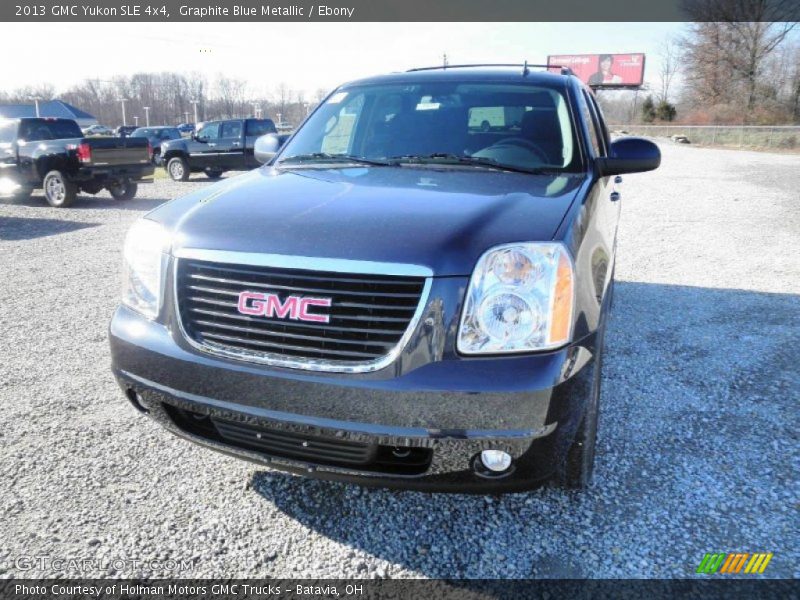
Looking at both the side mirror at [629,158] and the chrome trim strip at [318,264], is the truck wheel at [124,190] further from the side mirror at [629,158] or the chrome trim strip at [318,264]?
the chrome trim strip at [318,264]

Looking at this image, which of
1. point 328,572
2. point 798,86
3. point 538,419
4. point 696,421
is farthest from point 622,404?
point 798,86

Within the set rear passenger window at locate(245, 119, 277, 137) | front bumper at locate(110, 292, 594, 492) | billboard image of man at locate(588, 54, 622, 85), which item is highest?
billboard image of man at locate(588, 54, 622, 85)

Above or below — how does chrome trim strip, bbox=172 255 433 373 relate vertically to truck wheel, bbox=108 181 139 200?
above

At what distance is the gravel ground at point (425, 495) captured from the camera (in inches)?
89.0

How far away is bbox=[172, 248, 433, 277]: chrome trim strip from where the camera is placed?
194 cm

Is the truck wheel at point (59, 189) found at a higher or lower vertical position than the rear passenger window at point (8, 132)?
lower

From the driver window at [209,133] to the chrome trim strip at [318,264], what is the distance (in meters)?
17.9

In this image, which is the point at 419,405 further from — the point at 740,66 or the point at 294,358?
the point at 740,66

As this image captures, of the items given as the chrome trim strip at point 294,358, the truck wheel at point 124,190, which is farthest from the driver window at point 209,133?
the chrome trim strip at point 294,358

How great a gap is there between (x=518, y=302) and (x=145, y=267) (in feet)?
4.80

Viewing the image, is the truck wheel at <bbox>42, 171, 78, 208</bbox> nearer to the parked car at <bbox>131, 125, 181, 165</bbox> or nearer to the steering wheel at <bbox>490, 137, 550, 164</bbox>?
the steering wheel at <bbox>490, 137, 550, 164</bbox>

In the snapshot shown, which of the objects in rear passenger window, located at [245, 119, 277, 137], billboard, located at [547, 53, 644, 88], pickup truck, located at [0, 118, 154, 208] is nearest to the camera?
pickup truck, located at [0, 118, 154, 208]

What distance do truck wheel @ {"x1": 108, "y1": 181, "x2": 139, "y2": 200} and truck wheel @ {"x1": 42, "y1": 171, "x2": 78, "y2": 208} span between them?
100 centimetres

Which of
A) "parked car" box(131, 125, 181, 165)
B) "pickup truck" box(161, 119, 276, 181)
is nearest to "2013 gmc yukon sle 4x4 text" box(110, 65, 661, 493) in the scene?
"pickup truck" box(161, 119, 276, 181)
